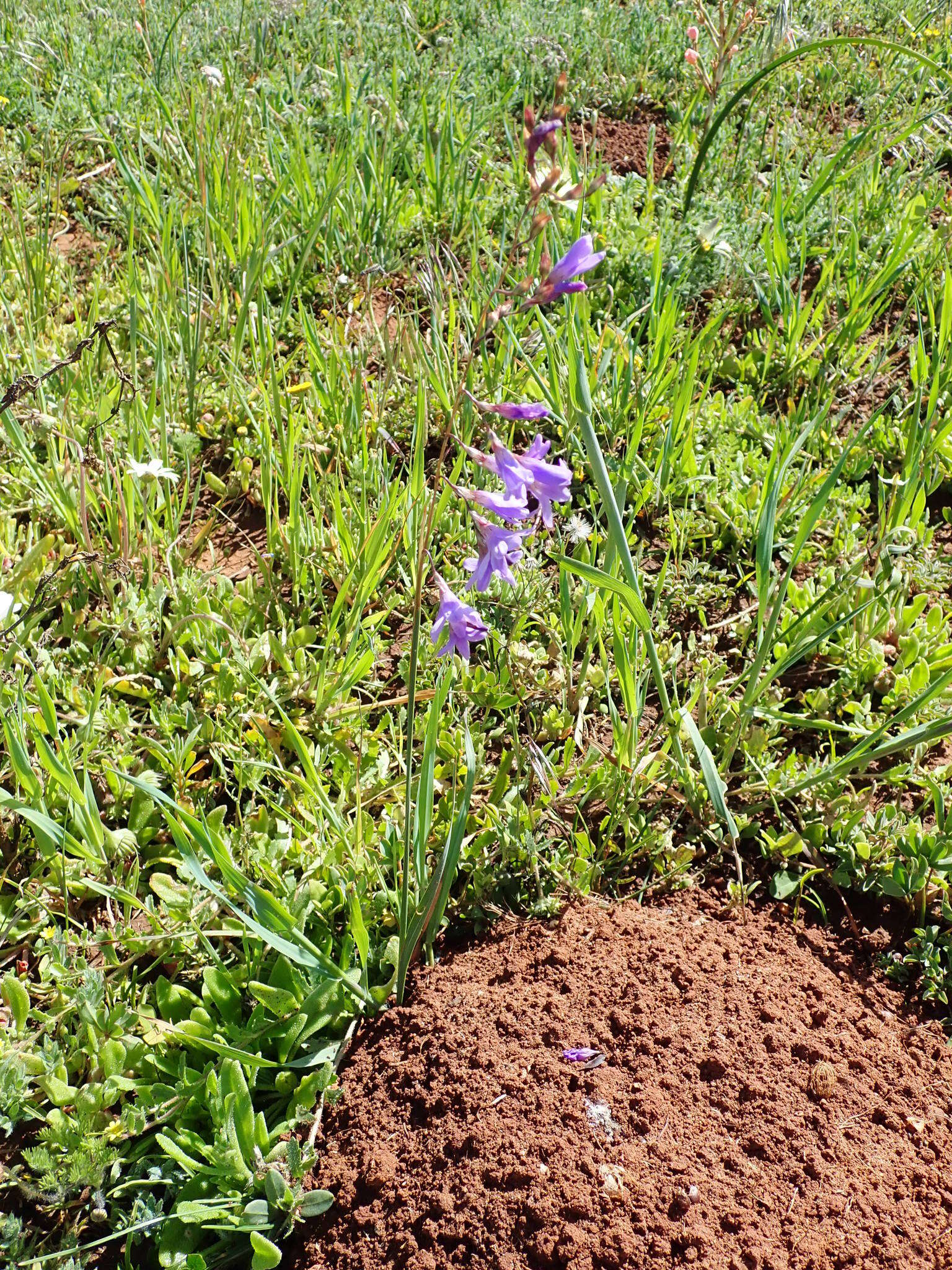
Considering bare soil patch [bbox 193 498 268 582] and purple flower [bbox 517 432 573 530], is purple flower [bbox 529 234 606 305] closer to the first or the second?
purple flower [bbox 517 432 573 530]

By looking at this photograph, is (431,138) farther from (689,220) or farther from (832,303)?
(832,303)

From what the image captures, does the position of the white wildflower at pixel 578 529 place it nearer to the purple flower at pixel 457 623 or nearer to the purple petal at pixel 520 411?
the purple flower at pixel 457 623

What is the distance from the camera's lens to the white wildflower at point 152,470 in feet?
7.81

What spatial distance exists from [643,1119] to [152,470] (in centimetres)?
182

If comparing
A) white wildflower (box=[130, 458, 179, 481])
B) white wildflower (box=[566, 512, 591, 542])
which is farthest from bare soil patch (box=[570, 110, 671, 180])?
white wildflower (box=[130, 458, 179, 481])

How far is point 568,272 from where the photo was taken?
117 cm

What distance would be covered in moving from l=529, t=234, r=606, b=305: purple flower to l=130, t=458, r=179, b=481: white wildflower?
1477 mm

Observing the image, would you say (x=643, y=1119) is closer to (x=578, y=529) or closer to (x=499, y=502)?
(x=499, y=502)

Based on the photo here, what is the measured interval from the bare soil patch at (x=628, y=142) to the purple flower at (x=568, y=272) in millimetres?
3088

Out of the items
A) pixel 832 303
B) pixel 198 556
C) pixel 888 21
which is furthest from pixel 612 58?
pixel 198 556

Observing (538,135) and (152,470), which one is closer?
(538,135)

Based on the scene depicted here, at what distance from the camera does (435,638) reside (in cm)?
142

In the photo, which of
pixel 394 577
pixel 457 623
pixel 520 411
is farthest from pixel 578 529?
pixel 520 411

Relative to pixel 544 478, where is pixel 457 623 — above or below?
below
